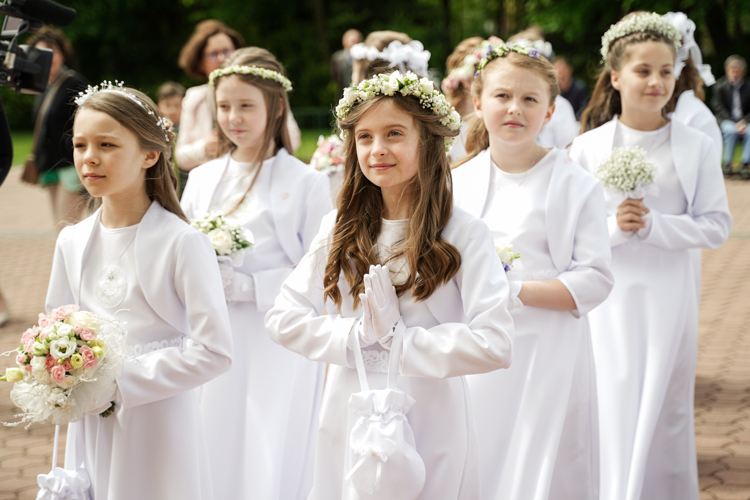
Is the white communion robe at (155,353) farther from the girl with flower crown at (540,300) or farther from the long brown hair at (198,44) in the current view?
the long brown hair at (198,44)

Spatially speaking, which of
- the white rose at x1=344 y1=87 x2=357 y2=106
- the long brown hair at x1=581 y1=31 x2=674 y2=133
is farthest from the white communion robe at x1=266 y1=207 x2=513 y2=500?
the long brown hair at x1=581 y1=31 x2=674 y2=133

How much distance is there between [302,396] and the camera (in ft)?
13.8

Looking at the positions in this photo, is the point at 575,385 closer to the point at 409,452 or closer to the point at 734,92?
the point at 409,452

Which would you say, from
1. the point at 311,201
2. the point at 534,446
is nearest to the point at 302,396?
the point at 311,201

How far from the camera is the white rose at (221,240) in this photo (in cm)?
372

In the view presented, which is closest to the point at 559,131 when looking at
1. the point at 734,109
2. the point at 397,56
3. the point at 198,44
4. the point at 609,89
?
the point at 609,89

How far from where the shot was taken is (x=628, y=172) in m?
3.98

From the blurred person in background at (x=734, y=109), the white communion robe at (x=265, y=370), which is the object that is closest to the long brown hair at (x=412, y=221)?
the white communion robe at (x=265, y=370)

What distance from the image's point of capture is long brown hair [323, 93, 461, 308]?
105 inches

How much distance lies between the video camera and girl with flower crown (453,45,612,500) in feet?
7.58

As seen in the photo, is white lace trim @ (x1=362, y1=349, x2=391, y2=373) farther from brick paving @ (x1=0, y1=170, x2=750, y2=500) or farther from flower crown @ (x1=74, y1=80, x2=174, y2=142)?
brick paving @ (x1=0, y1=170, x2=750, y2=500)

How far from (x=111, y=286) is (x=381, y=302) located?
108cm

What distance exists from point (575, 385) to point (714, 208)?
129 cm

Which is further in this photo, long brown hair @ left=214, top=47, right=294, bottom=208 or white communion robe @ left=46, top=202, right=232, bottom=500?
long brown hair @ left=214, top=47, right=294, bottom=208
